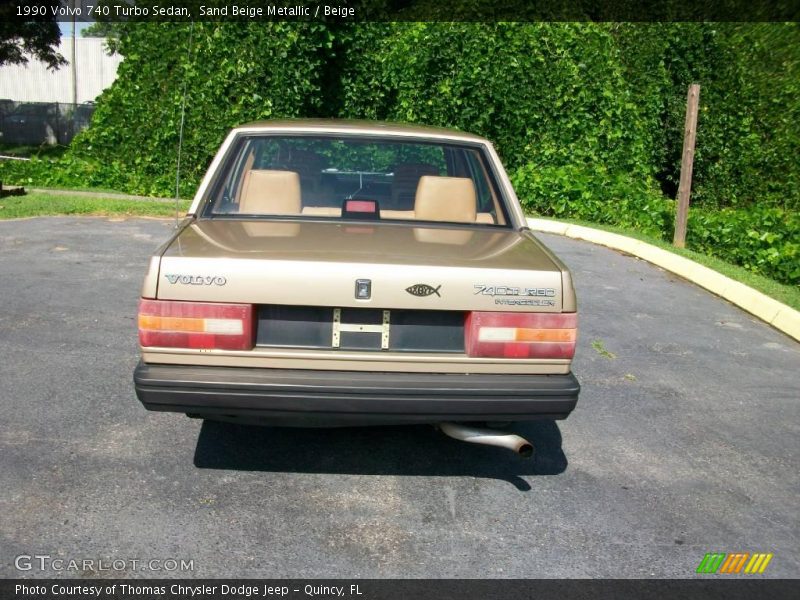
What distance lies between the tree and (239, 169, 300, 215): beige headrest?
2306 centimetres

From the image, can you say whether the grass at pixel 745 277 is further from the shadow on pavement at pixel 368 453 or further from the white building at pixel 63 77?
the white building at pixel 63 77

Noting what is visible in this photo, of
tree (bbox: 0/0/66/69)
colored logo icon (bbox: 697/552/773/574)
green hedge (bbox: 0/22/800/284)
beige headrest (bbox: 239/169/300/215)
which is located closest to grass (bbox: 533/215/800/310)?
green hedge (bbox: 0/22/800/284)

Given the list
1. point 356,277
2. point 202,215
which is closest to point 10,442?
point 202,215

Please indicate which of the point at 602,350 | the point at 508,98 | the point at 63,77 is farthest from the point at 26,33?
the point at 602,350

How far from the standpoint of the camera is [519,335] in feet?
11.5

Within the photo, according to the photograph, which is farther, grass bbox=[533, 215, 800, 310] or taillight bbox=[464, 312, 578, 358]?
grass bbox=[533, 215, 800, 310]

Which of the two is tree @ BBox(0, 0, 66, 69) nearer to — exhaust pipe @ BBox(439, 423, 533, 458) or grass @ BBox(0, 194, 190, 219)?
grass @ BBox(0, 194, 190, 219)

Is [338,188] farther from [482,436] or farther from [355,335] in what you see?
[482,436]

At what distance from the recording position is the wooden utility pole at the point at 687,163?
412 inches

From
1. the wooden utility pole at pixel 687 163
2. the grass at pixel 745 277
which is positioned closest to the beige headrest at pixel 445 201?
the grass at pixel 745 277

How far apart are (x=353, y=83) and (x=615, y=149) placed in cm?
474
